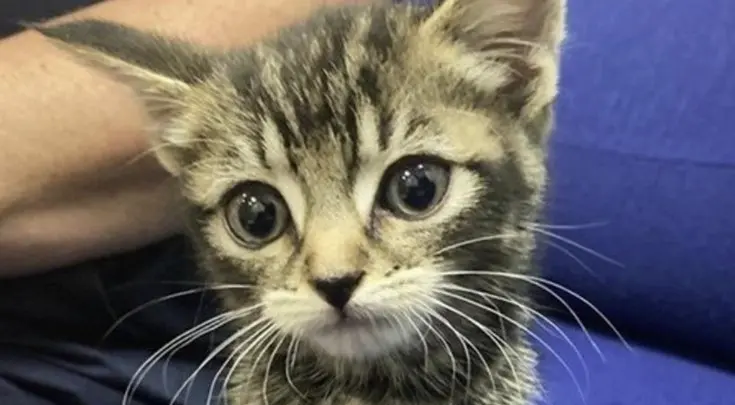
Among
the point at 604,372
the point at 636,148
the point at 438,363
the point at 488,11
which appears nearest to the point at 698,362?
the point at 604,372

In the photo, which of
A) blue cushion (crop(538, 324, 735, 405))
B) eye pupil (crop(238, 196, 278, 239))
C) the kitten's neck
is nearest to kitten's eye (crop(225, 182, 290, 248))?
eye pupil (crop(238, 196, 278, 239))

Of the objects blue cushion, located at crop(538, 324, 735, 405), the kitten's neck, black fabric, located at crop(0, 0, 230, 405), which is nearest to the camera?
the kitten's neck

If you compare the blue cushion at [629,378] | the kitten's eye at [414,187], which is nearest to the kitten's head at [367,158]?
the kitten's eye at [414,187]

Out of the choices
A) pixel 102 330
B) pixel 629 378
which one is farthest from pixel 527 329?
pixel 102 330

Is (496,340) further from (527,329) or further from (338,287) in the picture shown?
(338,287)

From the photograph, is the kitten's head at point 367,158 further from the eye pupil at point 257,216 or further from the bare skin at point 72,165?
the bare skin at point 72,165

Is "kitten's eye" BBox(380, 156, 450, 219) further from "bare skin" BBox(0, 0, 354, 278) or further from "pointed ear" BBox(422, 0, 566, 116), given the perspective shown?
"bare skin" BBox(0, 0, 354, 278)

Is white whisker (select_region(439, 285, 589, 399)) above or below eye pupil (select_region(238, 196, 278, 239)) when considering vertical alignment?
below

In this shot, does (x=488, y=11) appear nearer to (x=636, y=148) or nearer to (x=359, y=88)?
(x=359, y=88)
